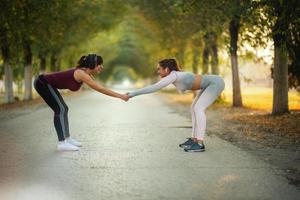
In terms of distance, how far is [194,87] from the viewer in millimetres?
9758

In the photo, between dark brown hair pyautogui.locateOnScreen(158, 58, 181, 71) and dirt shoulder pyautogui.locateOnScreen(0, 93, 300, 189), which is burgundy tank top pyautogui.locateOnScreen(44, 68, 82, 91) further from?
dirt shoulder pyautogui.locateOnScreen(0, 93, 300, 189)

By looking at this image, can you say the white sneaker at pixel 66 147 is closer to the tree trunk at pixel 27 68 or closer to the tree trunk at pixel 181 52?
the tree trunk at pixel 27 68

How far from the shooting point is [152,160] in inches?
347

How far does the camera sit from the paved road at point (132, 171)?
634 centimetres

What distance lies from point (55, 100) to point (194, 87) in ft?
8.71

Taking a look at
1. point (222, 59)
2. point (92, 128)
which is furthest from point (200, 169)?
point (222, 59)

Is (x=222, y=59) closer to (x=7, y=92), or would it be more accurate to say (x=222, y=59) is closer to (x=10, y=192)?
(x=7, y=92)

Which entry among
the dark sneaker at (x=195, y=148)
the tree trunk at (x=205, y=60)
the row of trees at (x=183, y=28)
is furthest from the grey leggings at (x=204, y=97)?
the tree trunk at (x=205, y=60)

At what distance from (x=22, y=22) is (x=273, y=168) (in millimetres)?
20706

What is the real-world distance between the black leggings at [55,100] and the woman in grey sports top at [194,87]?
1.37 m

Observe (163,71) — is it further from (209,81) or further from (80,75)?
(80,75)

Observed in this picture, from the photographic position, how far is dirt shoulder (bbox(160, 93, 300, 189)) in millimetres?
8672

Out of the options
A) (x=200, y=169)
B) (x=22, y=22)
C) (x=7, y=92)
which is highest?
(x=22, y=22)

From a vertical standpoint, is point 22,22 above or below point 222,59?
above
